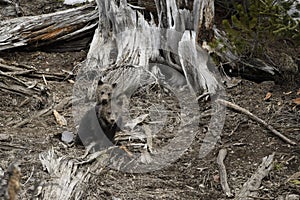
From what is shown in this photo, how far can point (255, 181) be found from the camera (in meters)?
4.26

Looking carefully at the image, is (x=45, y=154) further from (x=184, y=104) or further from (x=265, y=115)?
(x=265, y=115)

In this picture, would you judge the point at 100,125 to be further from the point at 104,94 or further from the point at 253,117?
the point at 253,117

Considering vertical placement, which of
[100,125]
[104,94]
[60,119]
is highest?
[104,94]

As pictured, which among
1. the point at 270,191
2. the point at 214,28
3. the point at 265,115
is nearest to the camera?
the point at 270,191

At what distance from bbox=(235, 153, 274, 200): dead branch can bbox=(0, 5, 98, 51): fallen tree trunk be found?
3.89 meters

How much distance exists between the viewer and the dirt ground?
4105 millimetres

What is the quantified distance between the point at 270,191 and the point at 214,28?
11.0ft

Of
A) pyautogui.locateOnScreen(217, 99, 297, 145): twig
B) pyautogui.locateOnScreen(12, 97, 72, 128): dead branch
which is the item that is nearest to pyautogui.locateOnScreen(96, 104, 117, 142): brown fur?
pyautogui.locateOnScreen(12, 97, 72, 128): dead branch

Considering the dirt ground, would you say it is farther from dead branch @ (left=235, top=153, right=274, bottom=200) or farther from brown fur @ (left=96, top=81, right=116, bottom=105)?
brown fur @ (left=96, top=81, right=116, bottom=105)

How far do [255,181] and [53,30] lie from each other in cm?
423

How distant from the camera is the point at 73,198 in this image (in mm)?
3631

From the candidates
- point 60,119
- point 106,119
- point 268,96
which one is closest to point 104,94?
point 106,119

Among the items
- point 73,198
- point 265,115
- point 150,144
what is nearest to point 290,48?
point 265,115

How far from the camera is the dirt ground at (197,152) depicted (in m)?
4.11
